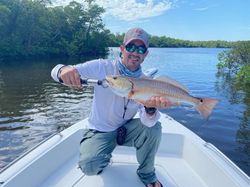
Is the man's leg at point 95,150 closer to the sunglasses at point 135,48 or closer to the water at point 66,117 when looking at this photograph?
the sunglasses at point 135,48

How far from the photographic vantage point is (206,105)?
8.98 feet

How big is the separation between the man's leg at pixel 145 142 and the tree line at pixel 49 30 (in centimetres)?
3503

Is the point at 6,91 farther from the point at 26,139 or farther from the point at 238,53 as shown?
the point at 238,53

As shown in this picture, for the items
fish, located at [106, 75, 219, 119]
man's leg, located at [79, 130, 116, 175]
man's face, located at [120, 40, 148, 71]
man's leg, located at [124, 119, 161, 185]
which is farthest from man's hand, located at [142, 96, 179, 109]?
man's leg, located at [79, 130, 116, 175]

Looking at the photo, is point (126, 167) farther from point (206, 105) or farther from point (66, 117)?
point (66, 117)

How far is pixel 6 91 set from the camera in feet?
46.9

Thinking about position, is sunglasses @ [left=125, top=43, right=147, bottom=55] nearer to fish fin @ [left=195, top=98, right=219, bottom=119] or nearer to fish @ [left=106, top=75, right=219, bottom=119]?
fish @ [left=106, top=75, right=219, bottom=119]

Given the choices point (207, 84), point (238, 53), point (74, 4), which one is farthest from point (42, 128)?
point (74, 4)

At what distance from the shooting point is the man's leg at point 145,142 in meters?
3.16

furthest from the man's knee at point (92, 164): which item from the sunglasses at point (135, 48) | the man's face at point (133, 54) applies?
the sunglasses at point (135, 48)

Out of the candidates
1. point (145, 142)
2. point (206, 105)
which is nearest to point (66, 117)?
point (145, 142)

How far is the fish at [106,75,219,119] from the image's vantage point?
261 cm

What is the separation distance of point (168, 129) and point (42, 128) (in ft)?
16.8

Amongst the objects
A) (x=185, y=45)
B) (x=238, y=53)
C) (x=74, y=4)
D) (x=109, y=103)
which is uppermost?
(x=74, y=4)
